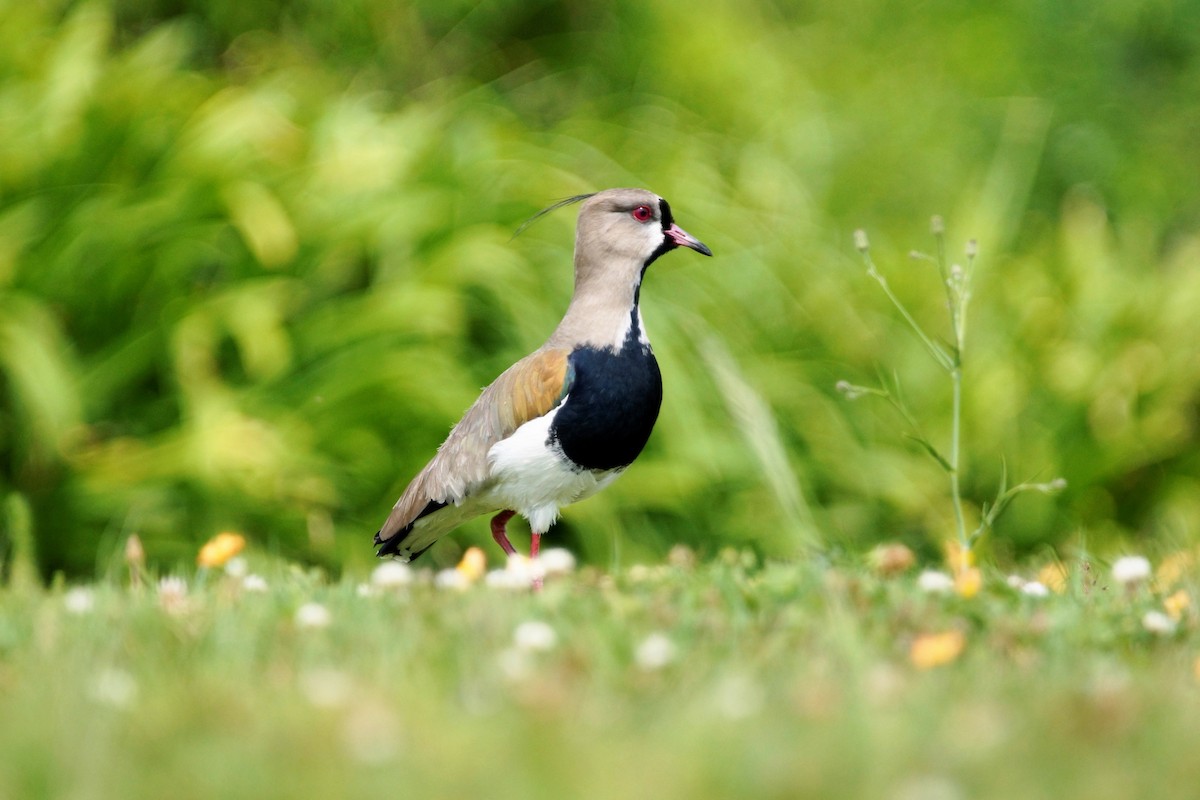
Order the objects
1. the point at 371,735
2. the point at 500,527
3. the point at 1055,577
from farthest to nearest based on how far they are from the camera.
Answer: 1. the point at 500,527
2. the point at 1055,577
3. the point at 371,735

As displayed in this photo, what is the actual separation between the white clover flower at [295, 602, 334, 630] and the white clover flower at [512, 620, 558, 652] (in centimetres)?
40

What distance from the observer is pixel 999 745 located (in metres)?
2.05

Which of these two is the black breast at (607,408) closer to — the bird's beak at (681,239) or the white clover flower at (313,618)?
the bird's beak at (681,239)

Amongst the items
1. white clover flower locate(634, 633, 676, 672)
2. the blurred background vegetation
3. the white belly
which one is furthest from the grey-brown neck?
white clover flower locate(634, 633, 676, 672)

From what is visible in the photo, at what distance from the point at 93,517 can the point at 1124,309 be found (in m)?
4.86

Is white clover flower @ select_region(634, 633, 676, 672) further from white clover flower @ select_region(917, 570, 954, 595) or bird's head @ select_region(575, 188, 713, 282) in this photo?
bird's head @ select_region(575, 188, 713, 282)

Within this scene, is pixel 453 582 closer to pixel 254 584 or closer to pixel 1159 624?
pixel 254 584

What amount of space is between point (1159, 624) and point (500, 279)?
10.7ft

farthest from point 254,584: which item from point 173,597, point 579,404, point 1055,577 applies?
point 1055,577

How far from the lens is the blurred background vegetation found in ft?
17.5

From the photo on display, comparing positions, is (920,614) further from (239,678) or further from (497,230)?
(497,230)

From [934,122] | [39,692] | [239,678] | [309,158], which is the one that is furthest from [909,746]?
[934,122]

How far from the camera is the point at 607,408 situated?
348 cm

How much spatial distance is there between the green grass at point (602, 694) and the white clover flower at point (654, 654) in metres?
0.01
